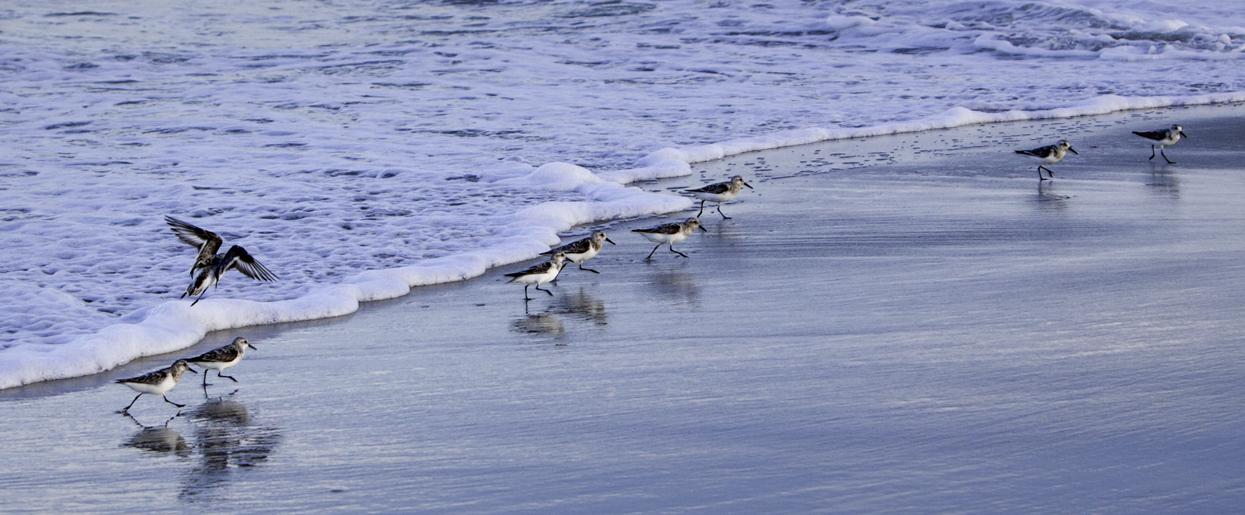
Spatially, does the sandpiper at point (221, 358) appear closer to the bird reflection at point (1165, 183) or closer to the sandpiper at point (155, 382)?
the sandpiper at point (155, 382)

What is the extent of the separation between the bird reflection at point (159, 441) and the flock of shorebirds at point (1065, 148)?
7557 millimetres

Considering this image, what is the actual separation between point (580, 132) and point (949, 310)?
7.62 meters

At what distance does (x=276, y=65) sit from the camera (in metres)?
18.8

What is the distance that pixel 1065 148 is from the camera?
1015 centimetres

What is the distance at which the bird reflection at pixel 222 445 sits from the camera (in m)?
3.81

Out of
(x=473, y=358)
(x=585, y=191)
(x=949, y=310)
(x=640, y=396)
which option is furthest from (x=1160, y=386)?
(x=585, y=191)

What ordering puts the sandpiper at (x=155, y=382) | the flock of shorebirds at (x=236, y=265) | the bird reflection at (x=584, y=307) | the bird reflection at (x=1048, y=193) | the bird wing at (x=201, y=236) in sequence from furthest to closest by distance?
the bird reflection at (x=1048, y=193) → the bird reflection at (x=584, y=307) → the bird wing at (x=201, y=236) → the flock of shorebirds at (x=236, y=265) → the sandpiper at (x=155, y=382)

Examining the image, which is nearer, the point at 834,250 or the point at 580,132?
the point at 834,250

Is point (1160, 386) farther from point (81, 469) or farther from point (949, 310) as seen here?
point (81, 469)

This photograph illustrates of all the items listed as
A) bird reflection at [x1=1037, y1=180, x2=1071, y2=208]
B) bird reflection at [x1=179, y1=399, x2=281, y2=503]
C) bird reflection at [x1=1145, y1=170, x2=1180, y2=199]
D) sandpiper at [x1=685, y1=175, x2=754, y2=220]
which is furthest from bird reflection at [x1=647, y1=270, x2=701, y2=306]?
bird reflection at [x1=1145, y1=170, x2=1180, y2=199]

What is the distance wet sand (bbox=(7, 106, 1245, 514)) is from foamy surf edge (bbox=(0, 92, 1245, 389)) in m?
0.12

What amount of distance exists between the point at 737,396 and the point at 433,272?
2.84m

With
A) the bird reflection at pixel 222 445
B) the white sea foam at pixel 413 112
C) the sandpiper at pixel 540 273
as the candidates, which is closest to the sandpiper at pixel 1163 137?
the white sea foam at pixel 413 112

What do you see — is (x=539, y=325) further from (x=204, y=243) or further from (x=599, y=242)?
(x=204, y=243)
